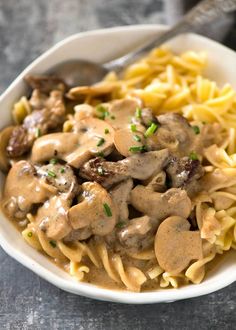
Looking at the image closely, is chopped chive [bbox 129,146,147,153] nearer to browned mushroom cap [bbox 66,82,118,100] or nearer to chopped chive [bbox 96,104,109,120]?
chopped chive [bbox 96,104,109,120]

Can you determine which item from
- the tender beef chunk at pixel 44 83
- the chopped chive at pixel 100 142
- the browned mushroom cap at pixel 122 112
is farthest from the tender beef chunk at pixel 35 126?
the chopped chive at pixel 100 142

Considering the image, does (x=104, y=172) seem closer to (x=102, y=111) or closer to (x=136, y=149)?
(x=136, y=149)

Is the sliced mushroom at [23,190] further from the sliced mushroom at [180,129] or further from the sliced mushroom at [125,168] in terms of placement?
the sliced mushroom at [180,129]

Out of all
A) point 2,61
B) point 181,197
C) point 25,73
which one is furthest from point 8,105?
point 181,197

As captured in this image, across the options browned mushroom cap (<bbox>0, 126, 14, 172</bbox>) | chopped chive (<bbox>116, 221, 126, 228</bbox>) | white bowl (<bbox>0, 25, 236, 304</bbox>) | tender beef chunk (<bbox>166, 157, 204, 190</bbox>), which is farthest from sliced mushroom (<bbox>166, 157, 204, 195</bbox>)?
browned mushroom cap (<bbox>0, 126, 14, 172</bbox>)

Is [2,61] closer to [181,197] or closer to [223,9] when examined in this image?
[223,9]

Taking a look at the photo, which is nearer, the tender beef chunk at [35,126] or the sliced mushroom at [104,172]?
the sliced mushroom at [104,172]
